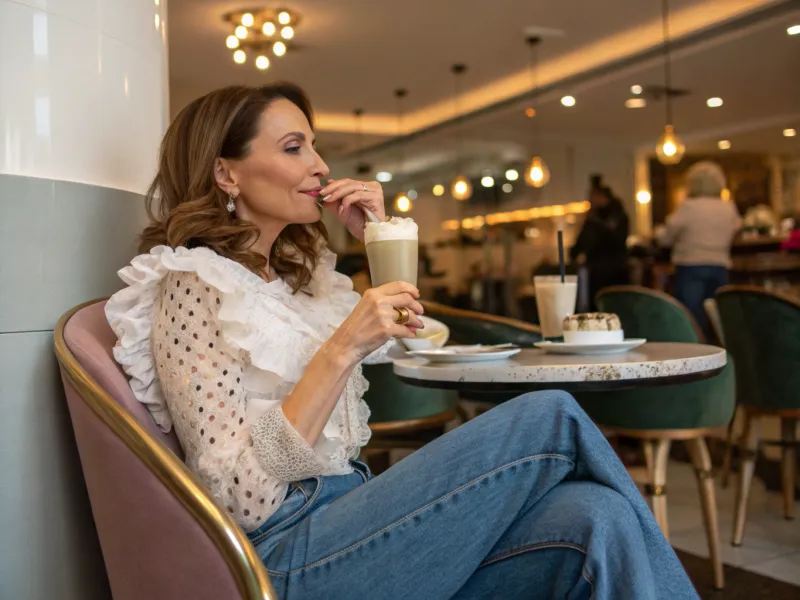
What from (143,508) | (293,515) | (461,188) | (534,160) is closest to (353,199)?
(293,515)

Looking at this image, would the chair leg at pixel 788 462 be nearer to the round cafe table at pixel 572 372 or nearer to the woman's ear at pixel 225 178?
the round cafe table at pixel 572 372

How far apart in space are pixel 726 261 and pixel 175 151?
5.21 m

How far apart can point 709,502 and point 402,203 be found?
8361 mm

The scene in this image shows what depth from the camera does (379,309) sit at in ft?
4.12

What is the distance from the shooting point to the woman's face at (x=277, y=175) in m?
1.54

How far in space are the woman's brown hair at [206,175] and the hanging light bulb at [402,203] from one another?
8.94 m

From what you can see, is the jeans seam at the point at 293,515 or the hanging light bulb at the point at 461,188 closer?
the jeans seam at the point at 293,515

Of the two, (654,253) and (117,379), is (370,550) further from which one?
(654,253)

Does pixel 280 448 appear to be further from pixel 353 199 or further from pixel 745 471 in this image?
pixel 745 471

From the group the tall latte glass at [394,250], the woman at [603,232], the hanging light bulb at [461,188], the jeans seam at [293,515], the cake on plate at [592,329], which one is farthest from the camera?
the hanging light bulb at [461,188]

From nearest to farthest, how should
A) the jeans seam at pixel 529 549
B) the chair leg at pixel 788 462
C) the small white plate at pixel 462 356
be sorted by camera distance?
the jeans seam at pixel 529 549
the small white plate at pixel 462 356
the chair leg at pixel 788 462

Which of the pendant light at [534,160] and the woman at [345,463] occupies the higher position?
the pendant light at [534,160]

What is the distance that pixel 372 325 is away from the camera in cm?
125

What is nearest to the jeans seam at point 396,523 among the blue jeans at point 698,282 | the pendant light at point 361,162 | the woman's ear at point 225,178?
the woman's ear at point 225,178
